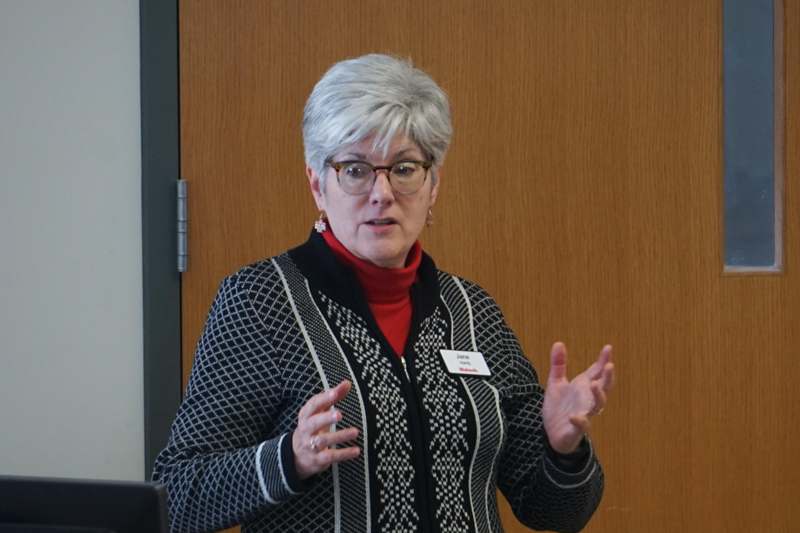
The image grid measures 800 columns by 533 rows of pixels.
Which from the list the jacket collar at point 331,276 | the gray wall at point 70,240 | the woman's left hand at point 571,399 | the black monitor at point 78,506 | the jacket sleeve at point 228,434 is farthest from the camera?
the gray wall at point 70,240

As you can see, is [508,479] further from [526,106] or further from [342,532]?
[526,106]

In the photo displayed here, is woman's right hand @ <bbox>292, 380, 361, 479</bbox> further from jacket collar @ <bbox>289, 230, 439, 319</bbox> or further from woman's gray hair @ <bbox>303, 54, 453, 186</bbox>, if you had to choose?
woman's gray hair @ <bbox>303, 54, 453, 186</bbox>

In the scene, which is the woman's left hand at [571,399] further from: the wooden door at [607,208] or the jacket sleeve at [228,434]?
the wooden door at [607,208]

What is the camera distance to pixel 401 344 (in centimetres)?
191

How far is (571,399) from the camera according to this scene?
6.00 ft

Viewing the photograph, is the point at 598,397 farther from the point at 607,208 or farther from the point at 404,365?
the point at 607,208

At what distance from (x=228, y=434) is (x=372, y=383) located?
0.78ft

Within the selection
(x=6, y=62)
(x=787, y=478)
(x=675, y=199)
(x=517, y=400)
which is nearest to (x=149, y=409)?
(x=6, y=62)

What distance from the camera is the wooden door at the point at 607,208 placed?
109 inches

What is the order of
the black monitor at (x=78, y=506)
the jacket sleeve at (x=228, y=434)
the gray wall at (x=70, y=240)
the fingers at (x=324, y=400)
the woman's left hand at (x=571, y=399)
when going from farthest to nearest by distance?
the gray wall at (x=70, y=240), the woman's left hand at (x=571, y=399), the jacket sleeve at (x=228, y=434), the fingers at (x=324, y=400), the black monitor at (x=78, y=506)

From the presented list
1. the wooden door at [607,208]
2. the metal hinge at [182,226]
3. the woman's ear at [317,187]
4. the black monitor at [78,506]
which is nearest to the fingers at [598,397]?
the woman's ear at [317,187]

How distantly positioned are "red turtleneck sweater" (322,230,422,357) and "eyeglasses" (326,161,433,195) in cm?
11

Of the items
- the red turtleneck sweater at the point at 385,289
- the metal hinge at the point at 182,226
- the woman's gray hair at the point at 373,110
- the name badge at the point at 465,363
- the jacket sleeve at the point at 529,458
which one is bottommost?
the jacket sleeve at the point at 529,458

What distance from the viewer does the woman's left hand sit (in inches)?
70.3
